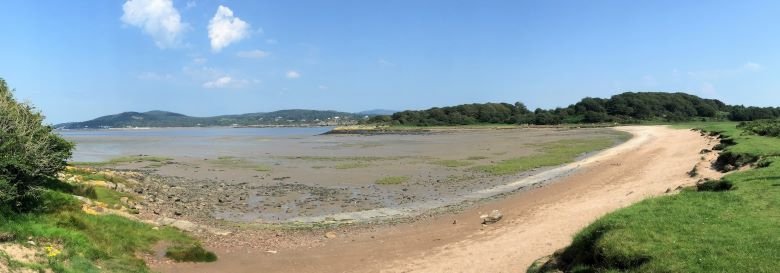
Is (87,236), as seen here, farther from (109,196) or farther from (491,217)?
(491,217)

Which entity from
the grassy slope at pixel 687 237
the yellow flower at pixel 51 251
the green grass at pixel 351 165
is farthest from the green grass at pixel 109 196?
the green grass at pixel 351 165

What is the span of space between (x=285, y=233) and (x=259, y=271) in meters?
5.11

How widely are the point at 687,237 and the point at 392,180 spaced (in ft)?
87.9

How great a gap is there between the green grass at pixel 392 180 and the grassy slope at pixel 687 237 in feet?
73.1

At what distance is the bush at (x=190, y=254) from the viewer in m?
16.2

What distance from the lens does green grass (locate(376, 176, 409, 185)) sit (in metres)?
35.2

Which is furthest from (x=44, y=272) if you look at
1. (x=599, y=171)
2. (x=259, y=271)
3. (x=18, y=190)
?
(x=599, y=171)

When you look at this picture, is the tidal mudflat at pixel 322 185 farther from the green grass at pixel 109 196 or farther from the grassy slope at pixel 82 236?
the grassy slope at pixel 82 236

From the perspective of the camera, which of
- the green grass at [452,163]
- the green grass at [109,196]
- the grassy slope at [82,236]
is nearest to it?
the grassy slope at [82,236]

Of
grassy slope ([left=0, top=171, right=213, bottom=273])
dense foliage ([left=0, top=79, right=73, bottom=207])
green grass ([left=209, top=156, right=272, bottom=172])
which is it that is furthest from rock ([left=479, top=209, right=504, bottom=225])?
green grass ([left=209, top=156, right=272, bottom=172])

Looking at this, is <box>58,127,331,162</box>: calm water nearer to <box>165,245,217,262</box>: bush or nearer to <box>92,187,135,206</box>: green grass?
<box>92,187,135,206</box>: green grass

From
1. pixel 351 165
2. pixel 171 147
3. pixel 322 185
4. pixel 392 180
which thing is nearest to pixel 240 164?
pixel 351 165

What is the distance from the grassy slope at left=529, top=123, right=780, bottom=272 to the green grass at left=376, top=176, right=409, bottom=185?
73.1 feet

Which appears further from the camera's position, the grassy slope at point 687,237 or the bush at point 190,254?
the bush at point 190,254
